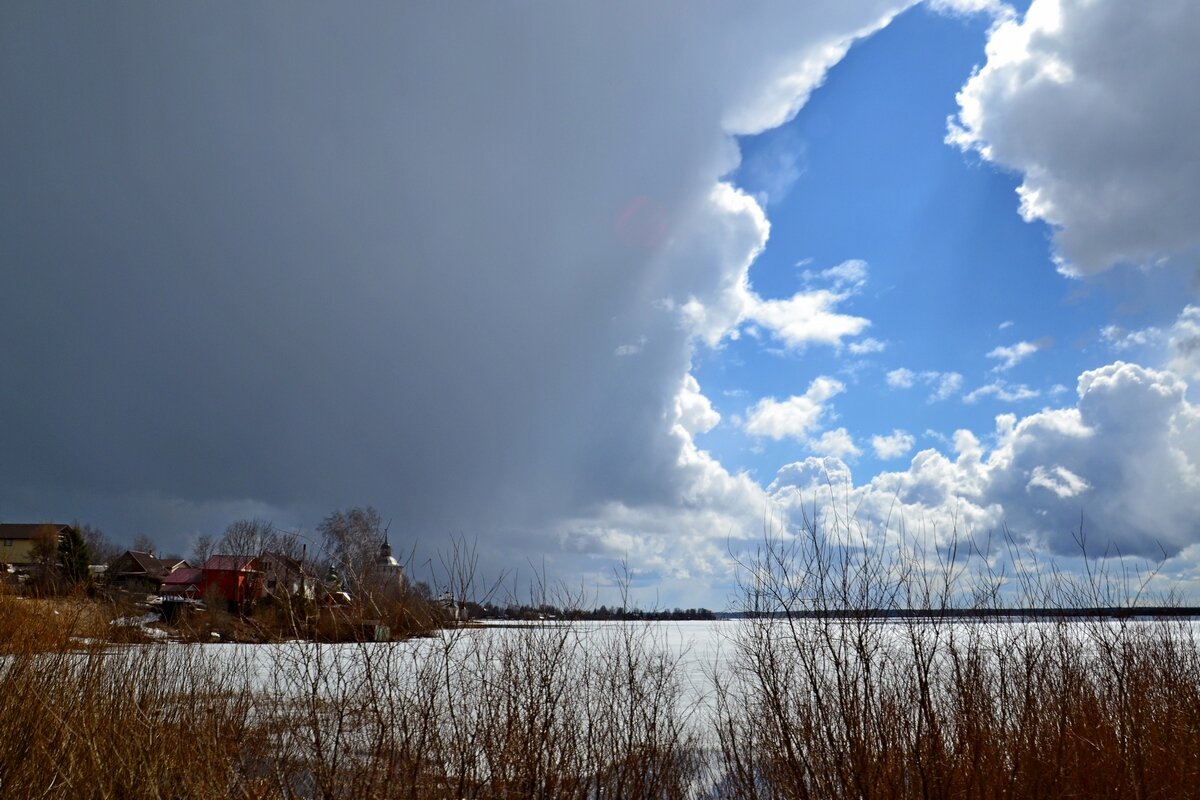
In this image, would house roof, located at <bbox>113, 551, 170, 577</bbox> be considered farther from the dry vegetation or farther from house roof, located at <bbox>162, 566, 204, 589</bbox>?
the dry vegetation

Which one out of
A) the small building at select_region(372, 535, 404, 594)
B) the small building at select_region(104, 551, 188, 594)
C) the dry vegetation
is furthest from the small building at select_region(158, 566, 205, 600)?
the small building at select_region(372, 535, 404, 594)

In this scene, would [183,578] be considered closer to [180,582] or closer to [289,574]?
[180,582]

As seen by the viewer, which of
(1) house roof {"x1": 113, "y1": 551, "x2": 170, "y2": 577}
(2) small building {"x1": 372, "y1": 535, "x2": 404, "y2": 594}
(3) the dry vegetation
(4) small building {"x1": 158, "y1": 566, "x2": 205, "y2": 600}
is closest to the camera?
(3) the dry vegetation

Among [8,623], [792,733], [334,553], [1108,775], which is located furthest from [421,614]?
[8,623]

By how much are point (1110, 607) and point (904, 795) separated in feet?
29.1

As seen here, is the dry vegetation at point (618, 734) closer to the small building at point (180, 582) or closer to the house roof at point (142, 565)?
the small building at point (180, 582)

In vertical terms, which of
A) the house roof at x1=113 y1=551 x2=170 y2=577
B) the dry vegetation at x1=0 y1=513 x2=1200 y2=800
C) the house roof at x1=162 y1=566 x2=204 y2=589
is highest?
the house roof at x1=113 y1=551 x2=170 y2=577

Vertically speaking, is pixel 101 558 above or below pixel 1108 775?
above

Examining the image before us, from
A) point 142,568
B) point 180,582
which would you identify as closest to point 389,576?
point 180,582

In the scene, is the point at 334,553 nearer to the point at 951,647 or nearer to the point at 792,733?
the point at 792,733

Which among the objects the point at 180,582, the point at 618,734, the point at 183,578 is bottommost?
the point at 618,734

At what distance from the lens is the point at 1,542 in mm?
104312

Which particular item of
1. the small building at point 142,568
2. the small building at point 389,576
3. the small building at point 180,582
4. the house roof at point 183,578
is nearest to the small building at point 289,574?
the small building at point 389,576

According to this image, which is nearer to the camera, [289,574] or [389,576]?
[389,576]
